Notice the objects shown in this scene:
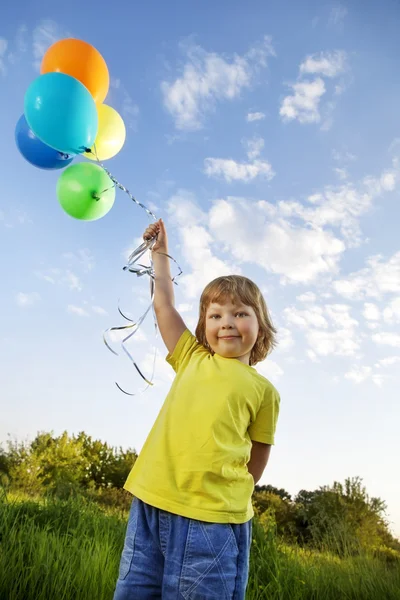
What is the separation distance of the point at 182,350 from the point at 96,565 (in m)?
1.52

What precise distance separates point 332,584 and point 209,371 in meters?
2.37

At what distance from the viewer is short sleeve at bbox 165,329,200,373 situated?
6.18 feet

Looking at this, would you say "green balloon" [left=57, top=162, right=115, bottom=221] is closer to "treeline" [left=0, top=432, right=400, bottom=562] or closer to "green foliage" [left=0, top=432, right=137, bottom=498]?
"treeline" [left=0, top=432, right=400, bottom=562]

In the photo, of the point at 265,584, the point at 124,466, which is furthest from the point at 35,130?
the point at 124,466

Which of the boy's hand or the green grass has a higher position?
the boy's hand

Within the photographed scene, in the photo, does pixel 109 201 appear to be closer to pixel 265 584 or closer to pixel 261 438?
pixel 261 438

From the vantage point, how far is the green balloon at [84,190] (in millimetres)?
2822

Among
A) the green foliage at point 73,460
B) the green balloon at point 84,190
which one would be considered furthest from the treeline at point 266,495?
the green balloon at point 84,190

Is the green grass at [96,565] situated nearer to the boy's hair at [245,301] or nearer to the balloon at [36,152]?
the boy's hair at [245,301]

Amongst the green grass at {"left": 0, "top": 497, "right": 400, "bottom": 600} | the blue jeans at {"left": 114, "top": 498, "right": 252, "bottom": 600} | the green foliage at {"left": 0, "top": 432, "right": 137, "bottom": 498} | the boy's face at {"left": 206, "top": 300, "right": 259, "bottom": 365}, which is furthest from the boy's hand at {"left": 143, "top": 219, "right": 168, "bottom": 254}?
the green foliage at {"left": 0, "top": 432, "right": 137, "bottom": 498}

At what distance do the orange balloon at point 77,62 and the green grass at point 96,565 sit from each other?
100 inches

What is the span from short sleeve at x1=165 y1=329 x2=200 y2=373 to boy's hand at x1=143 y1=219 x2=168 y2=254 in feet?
1.45

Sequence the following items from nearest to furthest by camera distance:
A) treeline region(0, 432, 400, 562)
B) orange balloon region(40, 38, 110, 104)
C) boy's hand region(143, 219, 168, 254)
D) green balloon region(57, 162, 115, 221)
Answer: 1. boy's hand region(143, 219, 168, 254)
2. green balloon region(57, 162, 115, 221)
3. orange balloon region(40, 38, 110, 104)
4. treeline region(0, 432, 400, 562)

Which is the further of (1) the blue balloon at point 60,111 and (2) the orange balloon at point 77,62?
(2) the orange balloon at point 77,62
